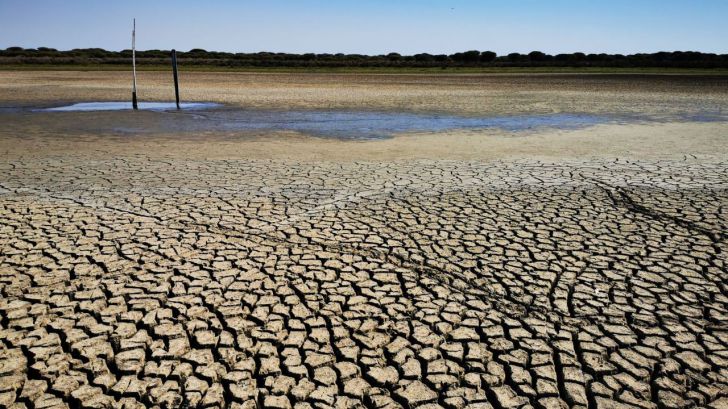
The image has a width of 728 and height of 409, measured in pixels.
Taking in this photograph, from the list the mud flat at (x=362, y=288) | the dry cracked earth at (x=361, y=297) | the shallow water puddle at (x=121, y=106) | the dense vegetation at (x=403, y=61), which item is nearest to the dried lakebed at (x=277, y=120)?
the shallow water puddle at (x=121, y=106)

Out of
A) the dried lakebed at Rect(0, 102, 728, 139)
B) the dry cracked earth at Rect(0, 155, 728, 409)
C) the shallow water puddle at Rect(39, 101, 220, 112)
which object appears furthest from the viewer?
the shallow water puddle at Rect(39, 101, 220, 112)

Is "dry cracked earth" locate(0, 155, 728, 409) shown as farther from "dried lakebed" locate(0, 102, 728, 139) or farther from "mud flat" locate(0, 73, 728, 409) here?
"dried lakebed" locate(0, 102, 728, 139)

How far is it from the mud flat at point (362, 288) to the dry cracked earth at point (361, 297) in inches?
0.6

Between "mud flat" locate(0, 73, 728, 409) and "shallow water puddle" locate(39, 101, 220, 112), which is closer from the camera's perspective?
"mud flat" locate(0, 73, 728, 409)

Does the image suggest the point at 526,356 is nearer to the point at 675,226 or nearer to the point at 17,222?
the point at 675,226

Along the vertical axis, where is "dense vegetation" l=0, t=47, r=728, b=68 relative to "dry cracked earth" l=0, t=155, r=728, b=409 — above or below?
above

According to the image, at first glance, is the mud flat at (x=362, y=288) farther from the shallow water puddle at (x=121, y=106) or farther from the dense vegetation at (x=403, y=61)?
the dense vegetation at (x=403, y=61)

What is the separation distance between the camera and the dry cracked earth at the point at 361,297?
2273 mm

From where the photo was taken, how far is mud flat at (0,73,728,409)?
2.29 meters

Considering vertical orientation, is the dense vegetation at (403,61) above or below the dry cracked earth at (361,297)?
above

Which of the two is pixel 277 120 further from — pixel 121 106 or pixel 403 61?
pixel 403 61

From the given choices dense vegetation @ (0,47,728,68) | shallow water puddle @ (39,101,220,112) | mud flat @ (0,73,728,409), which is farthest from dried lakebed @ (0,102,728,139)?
dense vegetation @ (0,47,728,68)

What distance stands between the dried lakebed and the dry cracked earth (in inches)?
200

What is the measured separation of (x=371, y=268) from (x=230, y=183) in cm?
286
